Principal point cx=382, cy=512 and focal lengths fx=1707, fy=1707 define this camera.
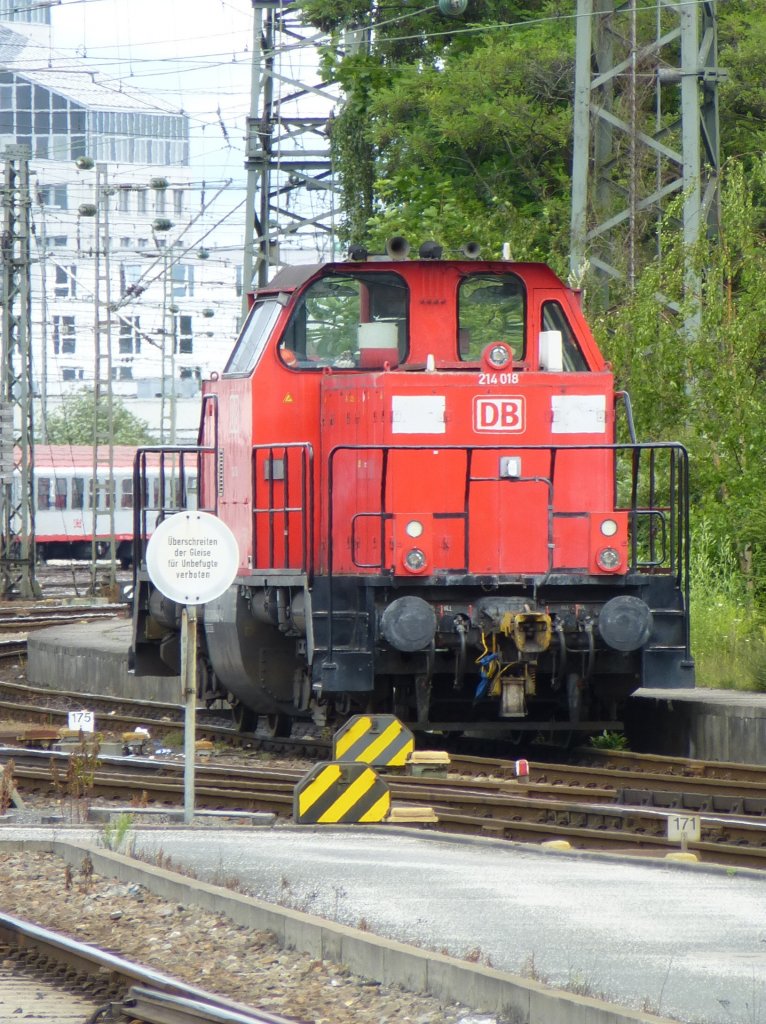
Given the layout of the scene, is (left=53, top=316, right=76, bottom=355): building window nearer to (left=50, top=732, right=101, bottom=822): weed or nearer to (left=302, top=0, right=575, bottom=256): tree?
(left=302, top=0, right=575, bottom=256): tree

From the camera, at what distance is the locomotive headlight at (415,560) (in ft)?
37.6

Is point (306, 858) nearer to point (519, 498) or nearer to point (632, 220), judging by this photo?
point (519, 498)

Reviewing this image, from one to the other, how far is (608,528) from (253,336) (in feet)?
9.86

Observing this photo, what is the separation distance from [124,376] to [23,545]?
5726 cm

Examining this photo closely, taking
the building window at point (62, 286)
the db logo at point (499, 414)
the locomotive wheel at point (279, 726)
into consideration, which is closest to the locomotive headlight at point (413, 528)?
the db logo at point (499, 414)

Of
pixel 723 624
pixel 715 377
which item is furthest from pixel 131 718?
pixel 715 377

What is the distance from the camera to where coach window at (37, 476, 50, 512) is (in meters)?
49.3

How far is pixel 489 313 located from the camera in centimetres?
1234

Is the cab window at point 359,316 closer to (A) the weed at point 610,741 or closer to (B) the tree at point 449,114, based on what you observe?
(A) the weed at point 610,741

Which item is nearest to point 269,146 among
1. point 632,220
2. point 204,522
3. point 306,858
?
point 632,220

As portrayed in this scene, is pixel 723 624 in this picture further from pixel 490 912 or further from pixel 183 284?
pixel 183 284

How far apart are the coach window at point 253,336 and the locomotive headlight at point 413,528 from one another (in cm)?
172

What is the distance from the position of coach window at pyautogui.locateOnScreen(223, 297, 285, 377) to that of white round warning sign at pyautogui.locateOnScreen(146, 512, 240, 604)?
2977 millimetres

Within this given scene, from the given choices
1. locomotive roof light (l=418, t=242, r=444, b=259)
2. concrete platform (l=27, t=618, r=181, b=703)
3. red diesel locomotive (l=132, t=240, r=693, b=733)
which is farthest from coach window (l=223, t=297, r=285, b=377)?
concrete platform (l=27, t=618, r=181, b=703)
